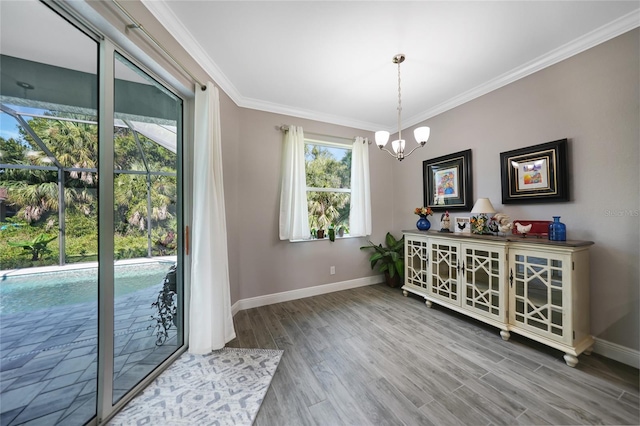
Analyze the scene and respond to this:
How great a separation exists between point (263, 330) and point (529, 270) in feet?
8.33

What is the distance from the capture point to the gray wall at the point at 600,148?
1659 millimetres

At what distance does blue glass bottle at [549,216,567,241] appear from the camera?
1832 millimetres

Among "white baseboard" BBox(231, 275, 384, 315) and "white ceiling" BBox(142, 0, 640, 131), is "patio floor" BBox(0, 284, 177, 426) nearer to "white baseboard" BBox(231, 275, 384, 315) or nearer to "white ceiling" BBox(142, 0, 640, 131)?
"white baseboard" BBox(231, 275, 384, 315)

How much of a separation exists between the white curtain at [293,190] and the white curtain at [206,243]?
3.55 feet

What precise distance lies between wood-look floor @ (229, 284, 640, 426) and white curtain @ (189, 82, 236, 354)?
1.17 ft

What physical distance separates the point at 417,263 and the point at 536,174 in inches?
61.7

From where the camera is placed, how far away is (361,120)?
343cm

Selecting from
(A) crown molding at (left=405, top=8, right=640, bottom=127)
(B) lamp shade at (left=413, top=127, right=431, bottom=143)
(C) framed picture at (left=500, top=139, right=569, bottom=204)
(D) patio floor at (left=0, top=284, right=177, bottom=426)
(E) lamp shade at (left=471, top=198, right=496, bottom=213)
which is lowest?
(D) patio floor at (left=0, top=284, right=177, bottom=426)

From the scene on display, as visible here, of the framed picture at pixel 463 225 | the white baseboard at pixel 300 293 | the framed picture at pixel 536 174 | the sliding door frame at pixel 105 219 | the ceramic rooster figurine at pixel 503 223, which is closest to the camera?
the sliding door frame at pixel 105 219

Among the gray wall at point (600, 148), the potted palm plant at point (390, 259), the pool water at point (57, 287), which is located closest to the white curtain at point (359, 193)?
the potted palm plant at point (390, 259)

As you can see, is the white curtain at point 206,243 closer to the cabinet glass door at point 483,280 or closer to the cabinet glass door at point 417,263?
the cabinet glass door at point 417,263

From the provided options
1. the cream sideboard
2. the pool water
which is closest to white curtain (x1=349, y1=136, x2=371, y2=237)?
the cream sideboard

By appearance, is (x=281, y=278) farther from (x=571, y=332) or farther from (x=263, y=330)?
(x=571, y=332)

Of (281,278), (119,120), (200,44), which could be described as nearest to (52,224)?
(119,120)
